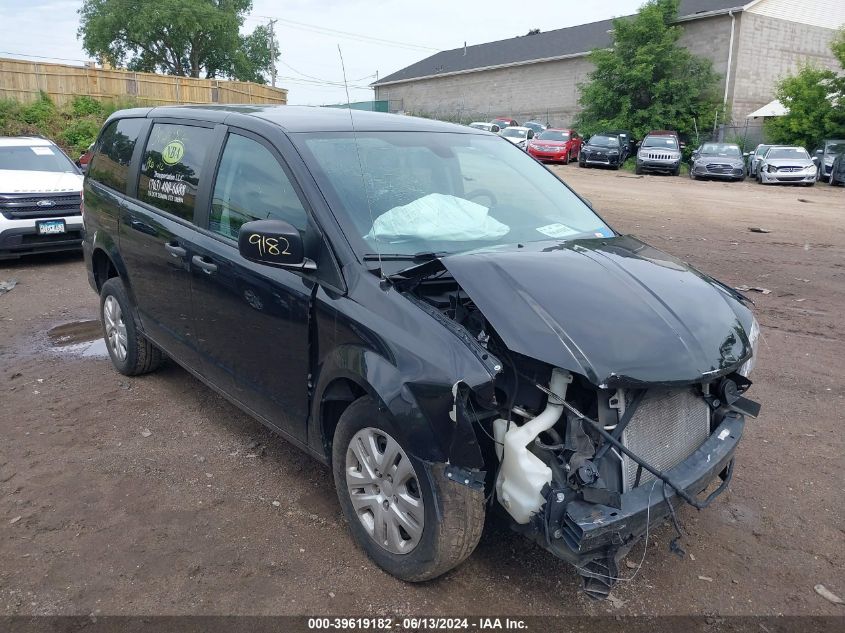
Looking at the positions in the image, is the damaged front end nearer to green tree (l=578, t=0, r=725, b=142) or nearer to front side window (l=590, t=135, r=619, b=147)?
front side window (l=590, t=135, r=619, b=147)

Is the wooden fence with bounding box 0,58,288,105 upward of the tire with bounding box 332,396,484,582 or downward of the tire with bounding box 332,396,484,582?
upward

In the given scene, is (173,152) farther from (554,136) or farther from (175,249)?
(554,136)

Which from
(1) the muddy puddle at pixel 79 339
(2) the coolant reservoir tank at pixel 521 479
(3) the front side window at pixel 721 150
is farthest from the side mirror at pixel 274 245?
(3) the front side window at pixel 721 150

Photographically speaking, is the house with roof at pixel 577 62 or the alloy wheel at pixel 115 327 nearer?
the alloy wheel at pixel 115 327

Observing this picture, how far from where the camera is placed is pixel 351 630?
109 inches

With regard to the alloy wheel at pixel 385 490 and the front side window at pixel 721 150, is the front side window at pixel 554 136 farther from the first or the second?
the alloy wheel at pixel 385 490

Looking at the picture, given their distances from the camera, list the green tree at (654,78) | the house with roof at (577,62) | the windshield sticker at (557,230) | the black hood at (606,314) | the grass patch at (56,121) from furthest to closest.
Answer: the house with roof at (577,62), the green tree at (654,78), the grass patch at (56,121), the windshield sticker at (557,230), the black hood at (606,314)

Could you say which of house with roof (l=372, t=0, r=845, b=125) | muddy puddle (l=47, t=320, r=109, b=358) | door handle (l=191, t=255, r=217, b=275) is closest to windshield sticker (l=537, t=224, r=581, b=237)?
door handle (l=191, t=255, r=217, b=275)

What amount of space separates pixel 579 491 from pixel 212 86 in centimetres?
3519

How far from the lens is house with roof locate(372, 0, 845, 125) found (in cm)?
3447

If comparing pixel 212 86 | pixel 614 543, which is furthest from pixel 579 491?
pixel 212 86

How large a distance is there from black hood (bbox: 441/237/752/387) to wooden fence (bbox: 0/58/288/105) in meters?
22.4

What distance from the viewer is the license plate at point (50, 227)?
9484mm

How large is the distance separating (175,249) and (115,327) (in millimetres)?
1623
